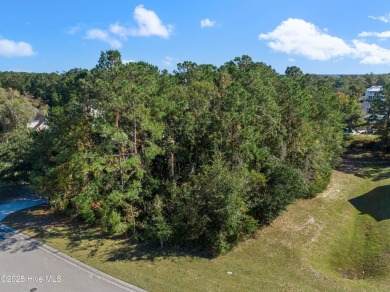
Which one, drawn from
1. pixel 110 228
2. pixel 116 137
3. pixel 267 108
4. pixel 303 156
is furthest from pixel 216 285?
→ pixel 303 156

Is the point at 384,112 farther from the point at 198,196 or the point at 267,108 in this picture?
the point at 198,196

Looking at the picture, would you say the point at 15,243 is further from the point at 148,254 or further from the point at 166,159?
the point at 166,159

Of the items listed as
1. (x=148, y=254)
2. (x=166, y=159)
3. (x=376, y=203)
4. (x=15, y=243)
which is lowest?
(x=376, y=203)

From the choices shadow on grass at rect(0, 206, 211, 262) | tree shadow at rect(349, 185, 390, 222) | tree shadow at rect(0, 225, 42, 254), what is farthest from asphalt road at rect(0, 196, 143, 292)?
tree shadow at rect(349, 185, 390, 222)

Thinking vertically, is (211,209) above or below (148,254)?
above

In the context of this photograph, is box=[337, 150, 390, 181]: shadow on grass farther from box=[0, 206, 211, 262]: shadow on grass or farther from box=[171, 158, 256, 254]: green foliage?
box=[0, 206, 211, 262]: shadow on grass

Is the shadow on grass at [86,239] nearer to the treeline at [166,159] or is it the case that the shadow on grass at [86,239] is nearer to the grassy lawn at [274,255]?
the grassy lawn at [274,255]

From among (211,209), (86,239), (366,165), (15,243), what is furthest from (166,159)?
(366,165)
